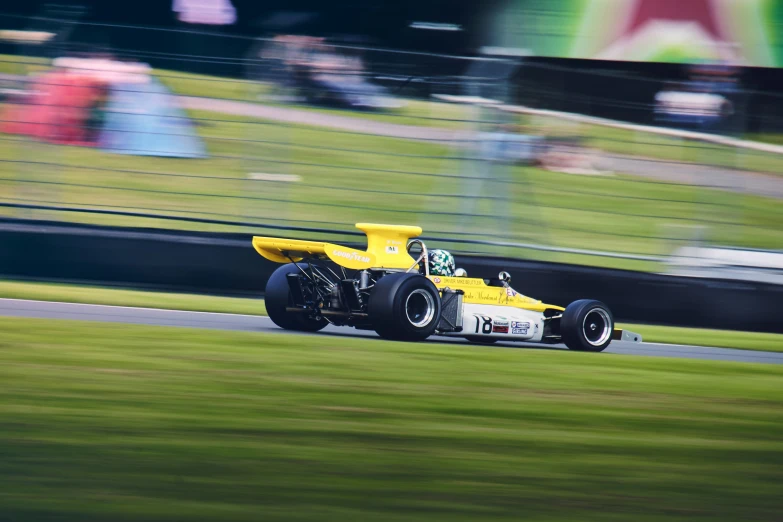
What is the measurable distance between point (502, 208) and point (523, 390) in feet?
15.0

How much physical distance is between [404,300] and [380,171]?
3.36 meters

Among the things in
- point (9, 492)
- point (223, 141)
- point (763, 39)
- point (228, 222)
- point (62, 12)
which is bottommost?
point (9, 492)

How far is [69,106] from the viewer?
11859 mm

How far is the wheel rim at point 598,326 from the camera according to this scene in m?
9.31

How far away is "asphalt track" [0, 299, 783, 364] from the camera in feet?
29.4

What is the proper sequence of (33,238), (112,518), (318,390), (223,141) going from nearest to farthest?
1. (112,518)
2. (318,390)
3. (33,238)
4. (223,141)

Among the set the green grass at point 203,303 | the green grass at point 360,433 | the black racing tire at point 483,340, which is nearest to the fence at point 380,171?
the green grass at point 203,303

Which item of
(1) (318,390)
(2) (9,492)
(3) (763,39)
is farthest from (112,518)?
(3) (763,39)

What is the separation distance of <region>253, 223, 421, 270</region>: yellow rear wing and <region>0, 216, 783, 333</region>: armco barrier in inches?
83.8

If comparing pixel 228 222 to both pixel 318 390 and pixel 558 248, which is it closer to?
pixel 558 248

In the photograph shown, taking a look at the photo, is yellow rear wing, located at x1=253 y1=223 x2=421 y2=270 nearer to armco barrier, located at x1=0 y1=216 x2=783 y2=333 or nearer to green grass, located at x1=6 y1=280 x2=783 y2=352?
green grass, located at x1=6 y1=280 x2=783 y2=352

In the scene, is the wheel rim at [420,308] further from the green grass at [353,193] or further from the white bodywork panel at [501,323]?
the green grass at [353,193]

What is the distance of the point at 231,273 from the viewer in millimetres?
11039

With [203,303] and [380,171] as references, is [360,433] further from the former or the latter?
[380,171]
